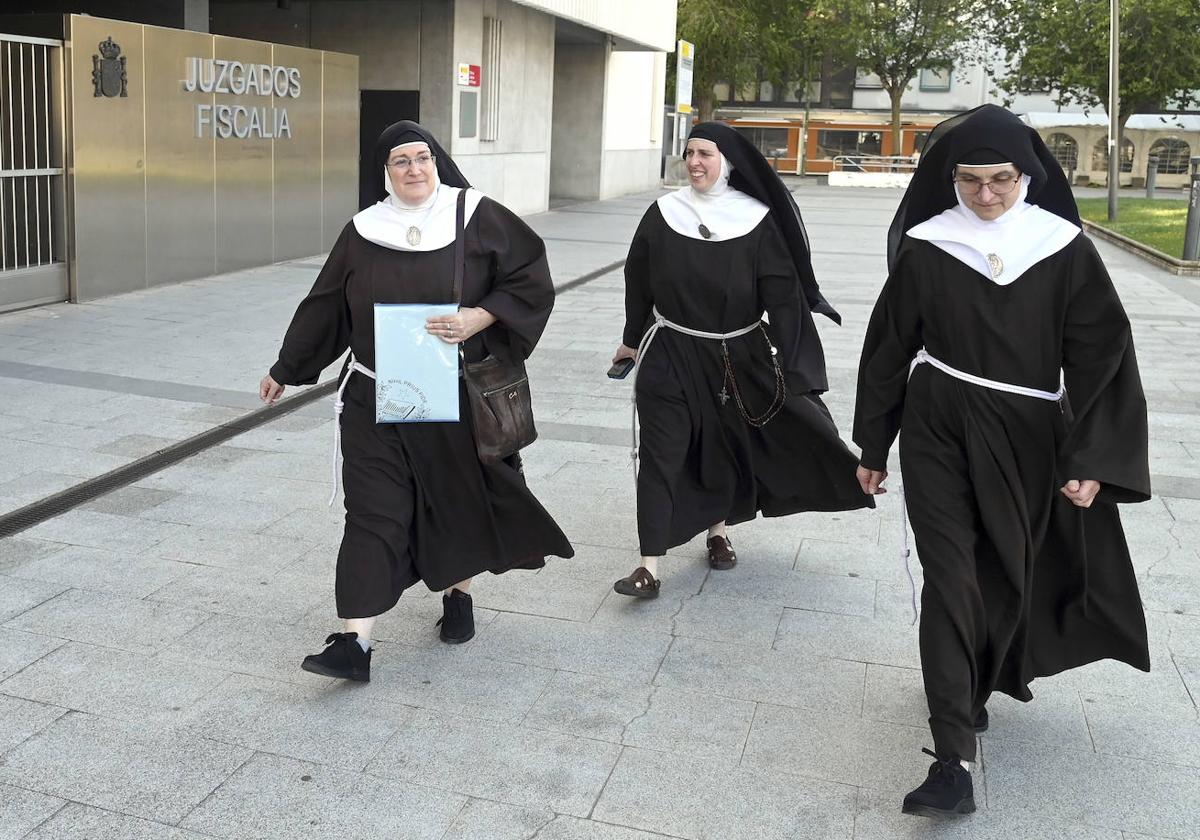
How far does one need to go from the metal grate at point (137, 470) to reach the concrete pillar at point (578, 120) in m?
21.2

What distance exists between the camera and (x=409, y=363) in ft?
Result: 13.6

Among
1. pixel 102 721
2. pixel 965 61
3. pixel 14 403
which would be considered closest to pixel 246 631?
pixel 102 721

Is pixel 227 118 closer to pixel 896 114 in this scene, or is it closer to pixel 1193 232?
pixel 1193 232

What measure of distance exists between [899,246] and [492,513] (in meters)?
1.57

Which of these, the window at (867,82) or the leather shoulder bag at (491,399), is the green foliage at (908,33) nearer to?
the window at (867,82)

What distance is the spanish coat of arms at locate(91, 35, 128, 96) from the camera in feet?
37.3

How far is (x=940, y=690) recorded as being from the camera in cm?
352

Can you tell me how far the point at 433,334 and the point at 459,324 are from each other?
0.28ft

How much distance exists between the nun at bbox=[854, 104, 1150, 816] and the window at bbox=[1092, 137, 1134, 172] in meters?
48.3

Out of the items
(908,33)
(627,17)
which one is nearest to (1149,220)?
(627,17)

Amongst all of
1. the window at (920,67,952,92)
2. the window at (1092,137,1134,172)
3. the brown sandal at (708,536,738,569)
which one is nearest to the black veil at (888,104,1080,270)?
the brown sandal at (708,536,738,569)

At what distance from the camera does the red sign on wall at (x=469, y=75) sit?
1916 cm

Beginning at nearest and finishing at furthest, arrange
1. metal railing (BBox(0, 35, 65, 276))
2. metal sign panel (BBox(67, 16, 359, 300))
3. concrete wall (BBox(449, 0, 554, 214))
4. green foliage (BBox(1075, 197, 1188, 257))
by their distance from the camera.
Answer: metal railing (BBox(0, 35, 65, 276)) → metal sign panel (BBox(67, 16, 359, 300)) → concrete wall (BBox(449, 0, 554, 214)) → green foliage (BBox(1075, 197, 1188, 257))

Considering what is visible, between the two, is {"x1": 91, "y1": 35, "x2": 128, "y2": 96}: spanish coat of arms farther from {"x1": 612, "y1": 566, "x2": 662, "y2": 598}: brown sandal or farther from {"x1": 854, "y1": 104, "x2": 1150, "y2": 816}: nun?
{"x1": 854, "y1": 104, "x2": 1150, "y2": 816}: nun
